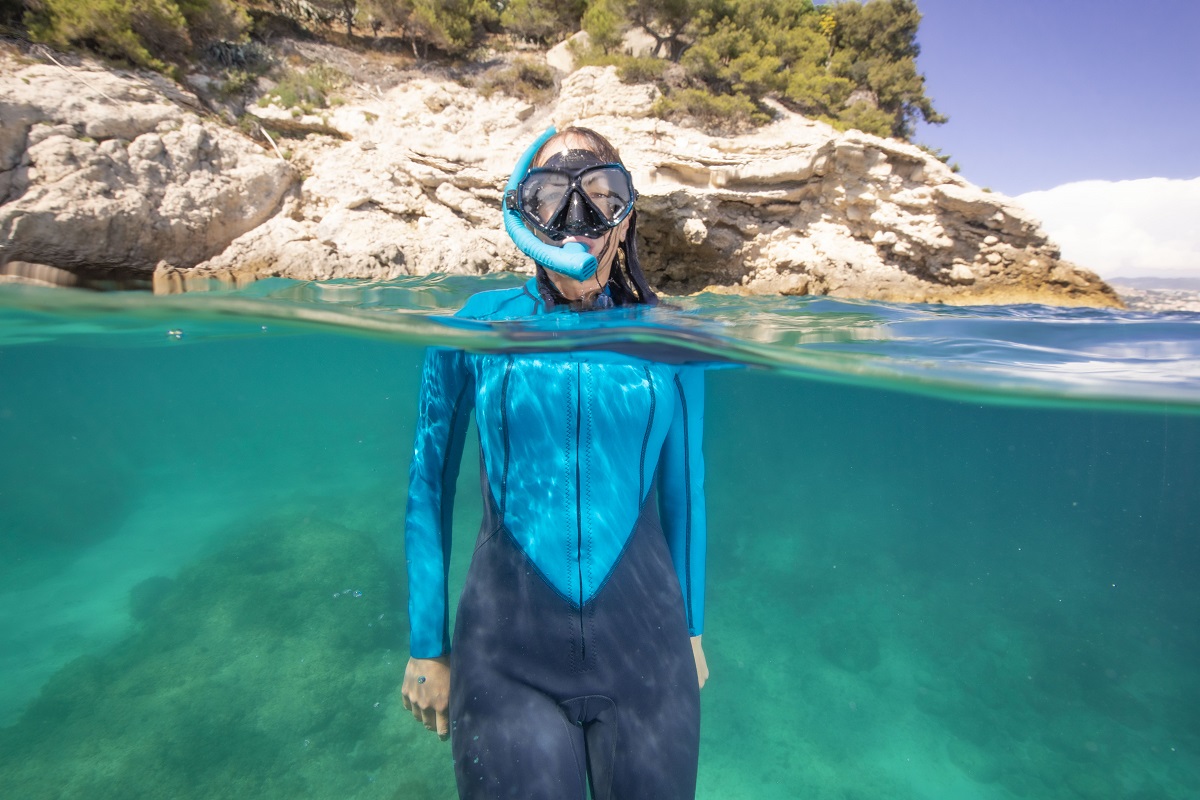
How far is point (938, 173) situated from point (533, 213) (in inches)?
458

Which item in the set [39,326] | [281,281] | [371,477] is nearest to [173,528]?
[371,477]

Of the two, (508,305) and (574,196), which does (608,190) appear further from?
(508,305)

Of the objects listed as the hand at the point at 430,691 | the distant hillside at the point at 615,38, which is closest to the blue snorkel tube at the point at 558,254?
the hand at the point at 430,691

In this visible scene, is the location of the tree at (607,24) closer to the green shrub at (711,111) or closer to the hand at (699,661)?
the green shrub at (711,111)

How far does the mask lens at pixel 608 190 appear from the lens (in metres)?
2.35

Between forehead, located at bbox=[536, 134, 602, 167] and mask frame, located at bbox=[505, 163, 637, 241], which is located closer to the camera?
mask frame, located at bbox=[505, 163, 637, 241]

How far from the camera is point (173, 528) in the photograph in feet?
32.7

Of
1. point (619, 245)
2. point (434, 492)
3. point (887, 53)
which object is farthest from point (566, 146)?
point (887, 53)

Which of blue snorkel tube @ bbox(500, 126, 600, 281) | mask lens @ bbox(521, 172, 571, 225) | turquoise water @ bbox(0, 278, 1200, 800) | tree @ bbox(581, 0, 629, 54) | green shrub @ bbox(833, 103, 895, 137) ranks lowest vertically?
turquoise water @ bbox(0, 278, 1200, 800)

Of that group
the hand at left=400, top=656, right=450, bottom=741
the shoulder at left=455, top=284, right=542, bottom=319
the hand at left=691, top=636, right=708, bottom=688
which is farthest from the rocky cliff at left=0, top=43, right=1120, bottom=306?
the hand at left=691, top=636, right=708, bottom=688

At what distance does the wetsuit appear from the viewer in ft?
5.81

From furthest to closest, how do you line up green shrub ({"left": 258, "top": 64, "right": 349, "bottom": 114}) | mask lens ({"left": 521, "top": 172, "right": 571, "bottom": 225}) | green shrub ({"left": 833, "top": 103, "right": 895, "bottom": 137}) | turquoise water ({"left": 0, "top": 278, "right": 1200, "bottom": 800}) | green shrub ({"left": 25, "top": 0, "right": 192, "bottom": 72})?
green shrub ({"left": 833, "top": 103, "right": 895, "bottom": 137}) → green shrub ({"left": 258, "top": 64, "right": 349, "bottom": 114}) → green shrub ({"left": 25, "top": 0, "right": 192, "bottom": 72}) → turquoise water ({"left": 0, "top": 278, "right": 1200, "bottom": 800}) → mask lens ({"left": 521, "top": 172, "right": 571, "bottom": 225})

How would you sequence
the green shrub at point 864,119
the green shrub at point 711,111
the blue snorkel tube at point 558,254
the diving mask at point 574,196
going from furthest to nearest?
the green shrub at point 864,119, the green shrub at point 711,111, the diving mask at point 574,196, the blue snorkel tube at point 558,254

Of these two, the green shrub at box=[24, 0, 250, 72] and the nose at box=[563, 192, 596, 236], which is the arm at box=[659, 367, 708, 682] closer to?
the nose at box=[563, 192, 596, 236]
